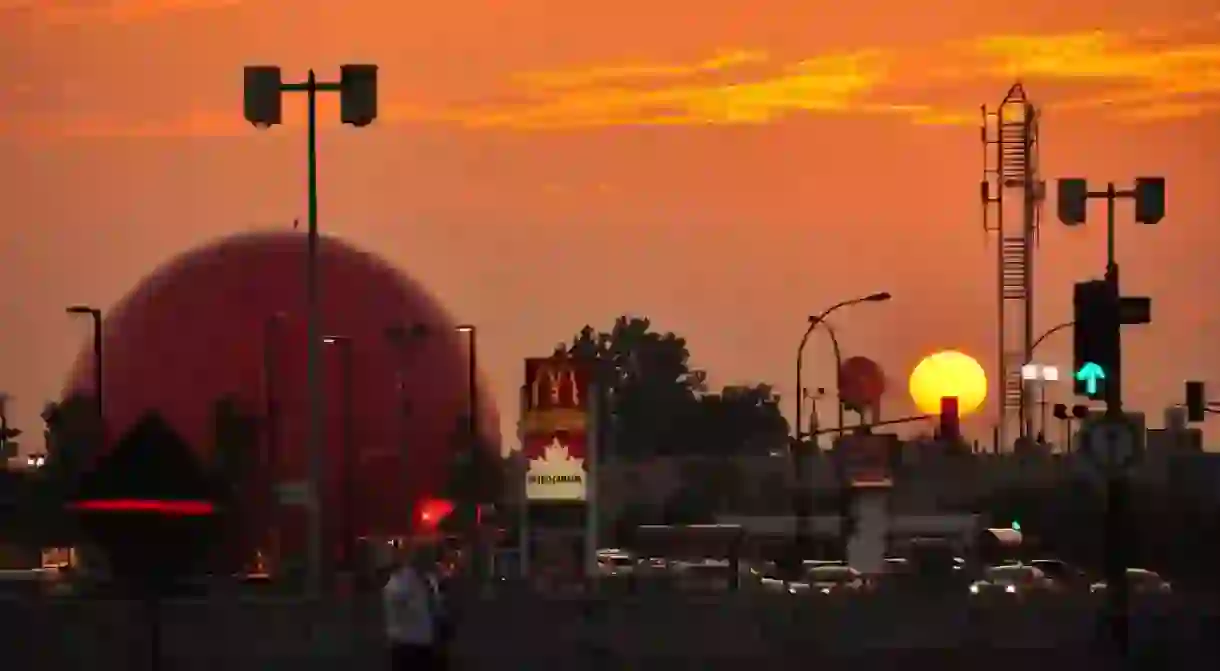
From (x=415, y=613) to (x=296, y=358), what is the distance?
235ft

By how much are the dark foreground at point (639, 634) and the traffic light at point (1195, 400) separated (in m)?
22.0

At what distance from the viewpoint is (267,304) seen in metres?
101

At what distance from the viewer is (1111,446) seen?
29703mm

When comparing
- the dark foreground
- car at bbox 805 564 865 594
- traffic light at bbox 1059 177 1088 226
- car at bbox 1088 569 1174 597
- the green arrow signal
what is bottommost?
car at bbox 805 564 865 594

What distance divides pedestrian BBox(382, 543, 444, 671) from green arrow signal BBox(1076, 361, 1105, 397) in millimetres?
10867

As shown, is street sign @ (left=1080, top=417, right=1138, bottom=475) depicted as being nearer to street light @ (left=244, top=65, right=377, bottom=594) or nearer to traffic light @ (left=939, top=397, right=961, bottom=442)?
street light @ (left=244, top=65, right=377, bottom=594)

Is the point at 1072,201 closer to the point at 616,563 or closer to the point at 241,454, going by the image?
the point at 241,454

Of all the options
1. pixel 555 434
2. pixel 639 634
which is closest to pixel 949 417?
pixel 555 434

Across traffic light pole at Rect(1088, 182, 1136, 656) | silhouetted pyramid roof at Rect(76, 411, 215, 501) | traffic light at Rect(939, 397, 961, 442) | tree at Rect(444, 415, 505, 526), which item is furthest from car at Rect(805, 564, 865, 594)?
silhouetted pyramid roof at Rect(76, 411, 215, 501)

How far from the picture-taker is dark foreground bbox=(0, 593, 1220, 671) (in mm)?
33219

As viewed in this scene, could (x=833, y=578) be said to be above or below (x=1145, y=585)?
below

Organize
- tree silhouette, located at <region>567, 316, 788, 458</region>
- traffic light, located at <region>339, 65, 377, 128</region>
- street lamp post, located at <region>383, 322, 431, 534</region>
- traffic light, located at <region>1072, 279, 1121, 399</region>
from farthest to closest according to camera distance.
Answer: tree silhouette, located at <region>567, 316, 788, 458</region>
street lamp post, located at <region>383, 322, 431, 534</region>
traffic light, located at <region>339, 65, 377, 128</region>
traffic light, located at <region>1072, 279, 1121, 399</region>


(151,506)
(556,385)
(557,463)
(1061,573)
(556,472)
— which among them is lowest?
(1061,573)

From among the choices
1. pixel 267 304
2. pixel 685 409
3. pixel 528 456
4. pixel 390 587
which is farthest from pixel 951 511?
pixel 390 587
